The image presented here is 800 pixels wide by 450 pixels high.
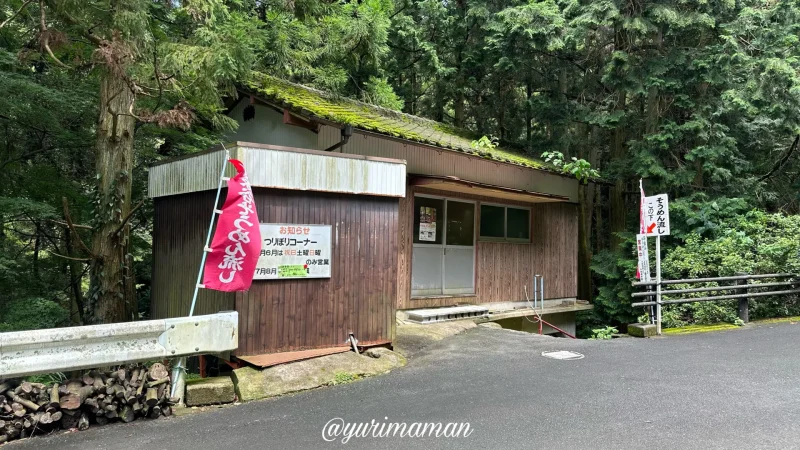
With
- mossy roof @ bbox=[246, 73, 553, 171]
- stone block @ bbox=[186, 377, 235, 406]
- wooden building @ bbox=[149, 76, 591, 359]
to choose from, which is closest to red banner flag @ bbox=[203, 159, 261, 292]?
wooden building @ bbox=[149, 76, 591, 359]

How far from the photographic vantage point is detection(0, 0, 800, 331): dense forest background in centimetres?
730

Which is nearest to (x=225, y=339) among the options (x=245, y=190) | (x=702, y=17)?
(x=245, y=190)

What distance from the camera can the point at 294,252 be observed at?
6391 mm

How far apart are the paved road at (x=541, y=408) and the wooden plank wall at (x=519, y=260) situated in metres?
3.12

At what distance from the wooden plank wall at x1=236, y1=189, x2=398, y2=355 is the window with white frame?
4851 mm

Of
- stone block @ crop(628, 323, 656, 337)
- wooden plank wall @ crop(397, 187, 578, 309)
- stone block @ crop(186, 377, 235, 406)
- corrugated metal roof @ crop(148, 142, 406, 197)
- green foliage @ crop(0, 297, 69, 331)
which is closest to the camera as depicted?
stone block @ crop(186, 377, 235, 406)

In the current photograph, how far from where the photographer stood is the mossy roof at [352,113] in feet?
27.9

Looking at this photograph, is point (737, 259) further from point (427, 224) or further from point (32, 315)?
point (32, 315)

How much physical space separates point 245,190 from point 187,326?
5.23 ft

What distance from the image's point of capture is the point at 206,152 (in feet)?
21.7

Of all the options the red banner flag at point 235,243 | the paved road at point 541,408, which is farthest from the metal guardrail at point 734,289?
the red banner flag at point 235,243
